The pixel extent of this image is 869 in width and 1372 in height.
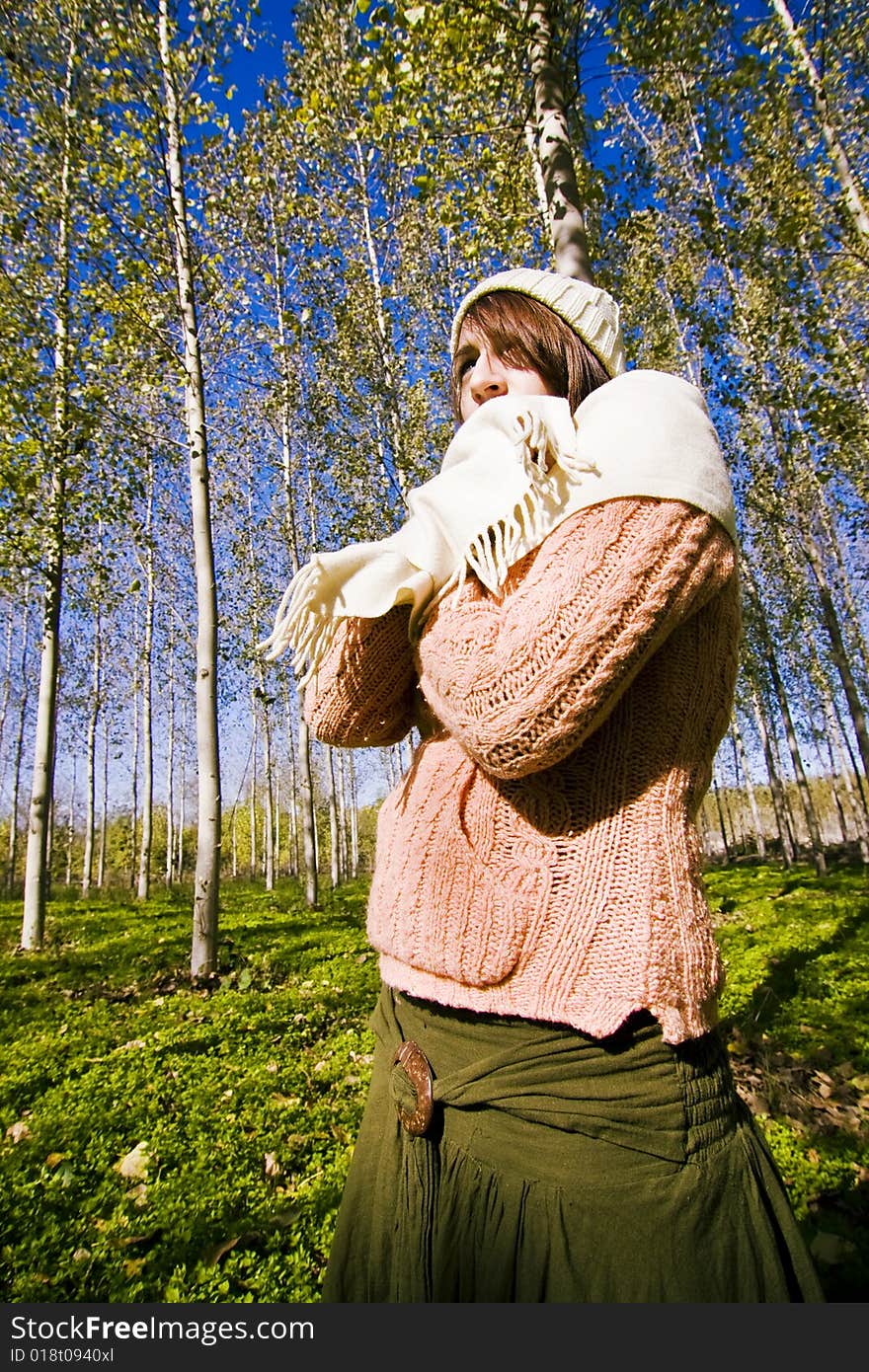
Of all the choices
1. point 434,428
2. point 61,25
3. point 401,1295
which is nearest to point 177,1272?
point 401,1295

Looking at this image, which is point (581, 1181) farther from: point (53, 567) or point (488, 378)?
point (53, 567)

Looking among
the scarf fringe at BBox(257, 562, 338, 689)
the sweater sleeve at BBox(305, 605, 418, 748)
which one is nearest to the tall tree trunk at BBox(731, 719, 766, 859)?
the sweater sleeve at BBox(305, 605, 418, 748)

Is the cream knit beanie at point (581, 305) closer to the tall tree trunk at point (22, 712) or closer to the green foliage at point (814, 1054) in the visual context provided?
the green foliage at point (814, 1054)

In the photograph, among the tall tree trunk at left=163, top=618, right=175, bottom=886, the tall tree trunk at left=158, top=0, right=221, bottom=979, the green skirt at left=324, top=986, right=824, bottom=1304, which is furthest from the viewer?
the tall tree trunk at left=163, top=618, right=175, bottom=886

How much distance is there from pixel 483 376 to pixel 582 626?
26.2 inches

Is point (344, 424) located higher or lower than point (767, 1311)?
higher

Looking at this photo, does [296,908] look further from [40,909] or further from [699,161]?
[699,161]

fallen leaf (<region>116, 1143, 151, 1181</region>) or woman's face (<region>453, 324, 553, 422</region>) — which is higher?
Answer: woman's face (<region>453, 324, 553, 422</region>)

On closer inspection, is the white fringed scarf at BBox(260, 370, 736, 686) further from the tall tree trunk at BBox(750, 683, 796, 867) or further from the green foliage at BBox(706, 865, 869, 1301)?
the tall tree trunk at BBox(750, 683, 796, 867)

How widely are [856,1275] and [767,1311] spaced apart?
2.34 m

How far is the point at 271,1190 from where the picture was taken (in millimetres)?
3129

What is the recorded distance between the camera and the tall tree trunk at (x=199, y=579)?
21.1 ft

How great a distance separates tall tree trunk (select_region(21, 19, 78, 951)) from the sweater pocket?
7984 millimetres

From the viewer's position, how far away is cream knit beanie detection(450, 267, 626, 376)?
115cm
